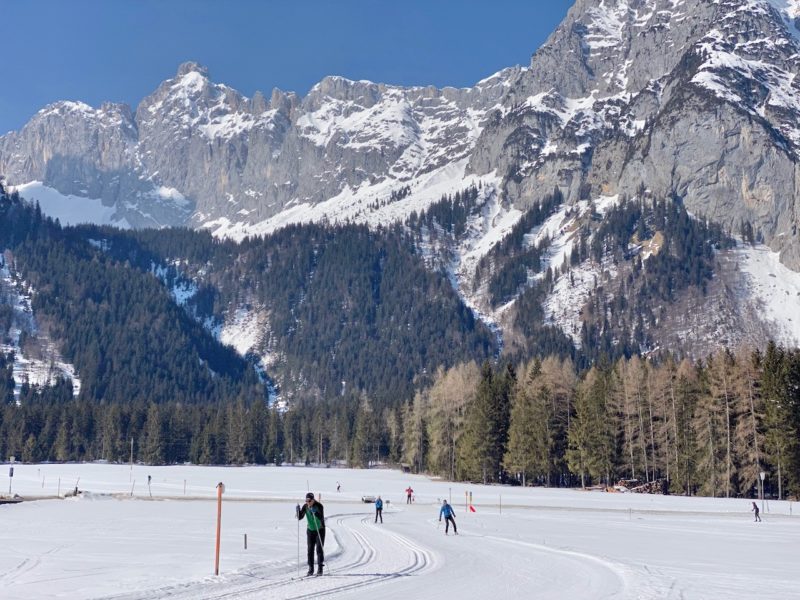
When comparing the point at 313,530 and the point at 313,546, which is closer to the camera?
the point at 313,546

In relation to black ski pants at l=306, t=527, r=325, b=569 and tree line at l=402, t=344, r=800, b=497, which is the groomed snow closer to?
black ski pants at l=306, t=527, r=325, b=569

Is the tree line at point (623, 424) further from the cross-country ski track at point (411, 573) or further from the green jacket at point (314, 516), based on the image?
the green jacket at point (314, 516)

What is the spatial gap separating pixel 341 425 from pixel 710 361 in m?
109

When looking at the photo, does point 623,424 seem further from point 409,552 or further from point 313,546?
point 313,546

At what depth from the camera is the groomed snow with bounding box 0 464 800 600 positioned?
73.0 ft

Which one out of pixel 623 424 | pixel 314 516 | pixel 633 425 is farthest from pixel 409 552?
pixel 623 424

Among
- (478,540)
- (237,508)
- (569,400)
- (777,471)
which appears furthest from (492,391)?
(478,540)

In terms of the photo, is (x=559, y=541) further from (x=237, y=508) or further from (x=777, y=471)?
(x=777, y=471)

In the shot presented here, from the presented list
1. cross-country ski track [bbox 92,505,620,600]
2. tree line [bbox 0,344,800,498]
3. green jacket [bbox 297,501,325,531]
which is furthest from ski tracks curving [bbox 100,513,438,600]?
tree line [bbox 0,344,800,498]

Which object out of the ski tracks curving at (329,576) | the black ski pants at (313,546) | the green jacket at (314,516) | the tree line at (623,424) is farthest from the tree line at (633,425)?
the black ski pants at (313,546)

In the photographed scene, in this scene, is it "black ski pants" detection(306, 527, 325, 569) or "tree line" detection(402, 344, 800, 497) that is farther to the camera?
"tree line" detection(402, 344, 800, 497)

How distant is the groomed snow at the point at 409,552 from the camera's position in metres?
22.2

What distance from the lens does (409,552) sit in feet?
104

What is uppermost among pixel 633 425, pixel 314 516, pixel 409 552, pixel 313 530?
pixel 633 425
